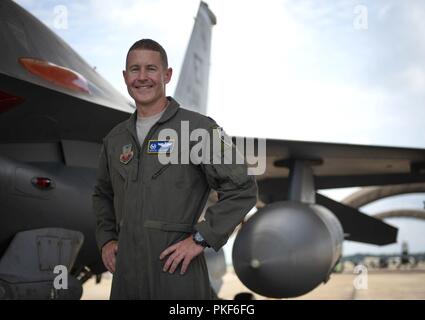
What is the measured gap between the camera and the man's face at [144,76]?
5.30 ft

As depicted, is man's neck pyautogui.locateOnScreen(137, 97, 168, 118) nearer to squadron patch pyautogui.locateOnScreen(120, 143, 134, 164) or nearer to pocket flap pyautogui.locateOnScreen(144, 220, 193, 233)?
squadron patch pyautogui.locateOnScreen(120, 143, 134, 164)

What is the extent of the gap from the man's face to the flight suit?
95mm

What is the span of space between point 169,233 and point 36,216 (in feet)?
6.30

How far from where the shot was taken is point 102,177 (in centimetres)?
184

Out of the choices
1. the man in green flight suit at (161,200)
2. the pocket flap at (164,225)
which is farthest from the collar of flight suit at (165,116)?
the pocket flap at (164,225)

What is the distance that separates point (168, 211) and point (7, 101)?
188 cm

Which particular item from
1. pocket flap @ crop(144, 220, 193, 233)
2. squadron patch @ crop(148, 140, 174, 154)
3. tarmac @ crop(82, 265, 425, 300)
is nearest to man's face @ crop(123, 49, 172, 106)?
squadron patch @ crop(148, 140, 174, 154)

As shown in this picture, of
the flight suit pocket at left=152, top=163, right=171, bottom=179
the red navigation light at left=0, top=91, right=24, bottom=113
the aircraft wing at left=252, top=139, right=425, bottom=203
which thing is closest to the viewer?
the flight suit pocket at left=152, top=163, right=171, bottom=179

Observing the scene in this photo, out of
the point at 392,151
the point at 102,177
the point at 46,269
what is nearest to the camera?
the point at 102,177

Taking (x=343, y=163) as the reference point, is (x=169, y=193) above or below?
below

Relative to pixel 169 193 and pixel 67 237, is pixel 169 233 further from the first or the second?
pixel 67 237

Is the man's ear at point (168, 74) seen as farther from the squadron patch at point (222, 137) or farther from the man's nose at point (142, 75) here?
the squadron patch at point (222, 137)

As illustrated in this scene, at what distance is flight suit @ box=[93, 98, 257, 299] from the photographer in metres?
1.51
